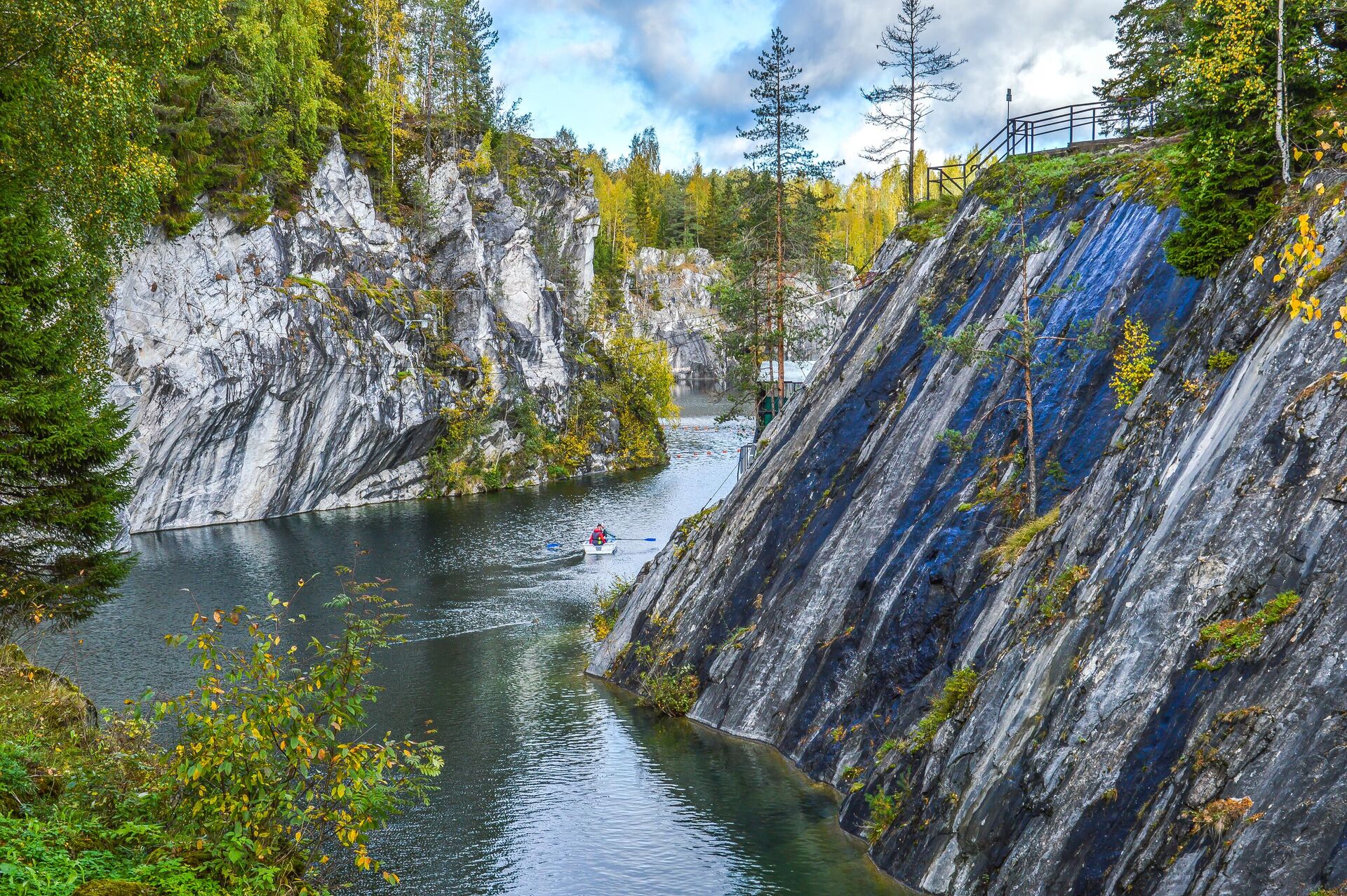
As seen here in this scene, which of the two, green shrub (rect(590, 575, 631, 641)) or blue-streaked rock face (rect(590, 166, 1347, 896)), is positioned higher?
blue-streaked rock face (rect(590, 166, 1347, 896))

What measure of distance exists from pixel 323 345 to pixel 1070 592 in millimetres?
50071

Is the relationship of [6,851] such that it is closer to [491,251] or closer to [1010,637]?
[1010,637]

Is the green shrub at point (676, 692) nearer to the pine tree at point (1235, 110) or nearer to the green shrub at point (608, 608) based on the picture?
the green shrub at point (608, 608)

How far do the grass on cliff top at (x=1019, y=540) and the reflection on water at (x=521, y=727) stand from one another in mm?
6215

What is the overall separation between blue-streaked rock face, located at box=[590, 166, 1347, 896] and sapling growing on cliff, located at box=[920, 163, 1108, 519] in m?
0.30

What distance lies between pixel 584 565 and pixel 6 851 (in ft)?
124

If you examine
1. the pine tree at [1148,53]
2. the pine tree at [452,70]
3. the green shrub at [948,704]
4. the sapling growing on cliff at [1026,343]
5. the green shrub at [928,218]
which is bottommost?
the green shrub at [948,704]

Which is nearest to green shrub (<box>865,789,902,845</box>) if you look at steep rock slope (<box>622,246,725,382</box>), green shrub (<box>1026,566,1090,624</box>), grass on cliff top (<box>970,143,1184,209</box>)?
green shrub (<box>1026,566,1090,624</box>)

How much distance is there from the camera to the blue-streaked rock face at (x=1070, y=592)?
388 inches

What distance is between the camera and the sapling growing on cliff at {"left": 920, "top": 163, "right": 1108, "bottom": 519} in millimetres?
18500

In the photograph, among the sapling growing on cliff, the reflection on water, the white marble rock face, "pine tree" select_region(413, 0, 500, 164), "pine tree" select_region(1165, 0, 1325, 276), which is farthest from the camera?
the white marble rock face

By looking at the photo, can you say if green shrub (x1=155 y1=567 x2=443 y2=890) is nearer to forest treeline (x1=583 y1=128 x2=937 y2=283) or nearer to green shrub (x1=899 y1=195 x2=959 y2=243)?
green shrub (x1=899 y1=195 x2=959 y2=243)

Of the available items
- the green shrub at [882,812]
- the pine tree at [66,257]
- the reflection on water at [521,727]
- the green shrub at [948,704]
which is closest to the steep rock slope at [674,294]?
the reflection on water at [521,727]

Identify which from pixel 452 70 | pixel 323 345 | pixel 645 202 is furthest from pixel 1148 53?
pixel 645 202
